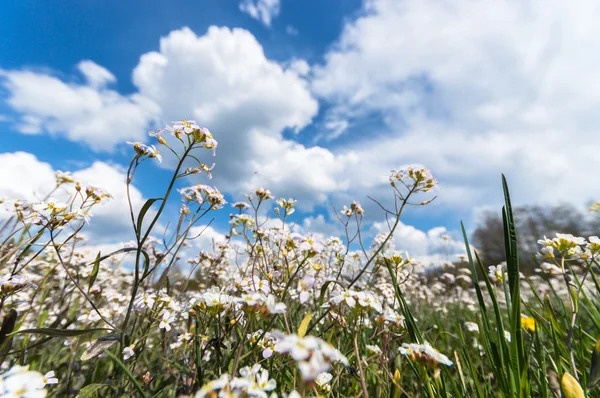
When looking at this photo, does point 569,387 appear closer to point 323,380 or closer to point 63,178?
point 323,380

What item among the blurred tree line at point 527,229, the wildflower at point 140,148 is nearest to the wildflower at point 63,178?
the wildflower at point 140,148

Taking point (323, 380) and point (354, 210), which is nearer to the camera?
point (323, 380)

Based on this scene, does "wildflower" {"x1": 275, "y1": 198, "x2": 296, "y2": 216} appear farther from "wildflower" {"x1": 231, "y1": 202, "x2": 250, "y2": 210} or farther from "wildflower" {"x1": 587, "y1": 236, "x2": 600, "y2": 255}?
"wildflower" {"x1": 587, "y1": 236, "x2": 600, "y2": 255}

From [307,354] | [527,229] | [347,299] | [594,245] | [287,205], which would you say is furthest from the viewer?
[527,229]

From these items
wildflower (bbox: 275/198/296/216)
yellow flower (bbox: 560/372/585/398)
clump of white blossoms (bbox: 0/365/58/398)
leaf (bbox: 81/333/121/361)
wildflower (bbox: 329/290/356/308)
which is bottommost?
yellow flower (bbox: 560/372/585/398)

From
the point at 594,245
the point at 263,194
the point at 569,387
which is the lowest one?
the point at 569,387

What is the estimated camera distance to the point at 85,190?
85.4 inches

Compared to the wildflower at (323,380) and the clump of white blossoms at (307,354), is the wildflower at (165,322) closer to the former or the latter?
the wildflower at (323,380)

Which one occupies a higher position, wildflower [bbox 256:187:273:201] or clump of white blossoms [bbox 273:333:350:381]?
wildflower [bbox 256:187:273:201]

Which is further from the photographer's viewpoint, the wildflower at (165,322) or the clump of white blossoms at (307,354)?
the wildflower at (165,322)

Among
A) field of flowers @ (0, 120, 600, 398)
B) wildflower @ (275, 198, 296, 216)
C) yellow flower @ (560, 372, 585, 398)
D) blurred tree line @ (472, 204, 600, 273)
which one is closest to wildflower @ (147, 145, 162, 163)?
field of flowers @ (0, 120, 600, 398)

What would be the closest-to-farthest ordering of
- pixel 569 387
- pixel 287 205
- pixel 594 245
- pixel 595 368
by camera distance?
pixel 569 387, pixel 595 368, pixel 594 245, pixel 287 205

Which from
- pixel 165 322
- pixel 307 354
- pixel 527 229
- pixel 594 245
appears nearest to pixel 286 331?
pixel 165 322

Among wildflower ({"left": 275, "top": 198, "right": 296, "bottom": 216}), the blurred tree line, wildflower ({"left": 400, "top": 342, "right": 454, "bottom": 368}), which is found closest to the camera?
wildflower ({"left": 400, "top": 342, "right": 454, "bottom": 368})
